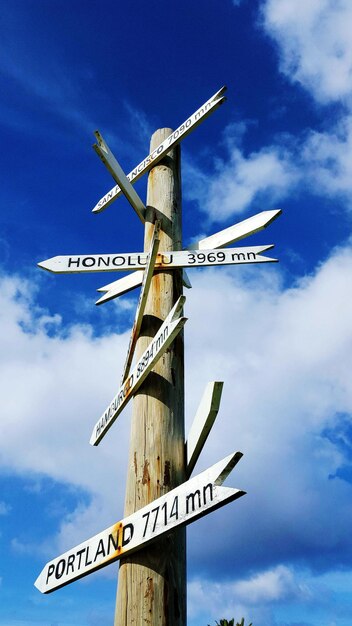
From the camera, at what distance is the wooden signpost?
2688 millimetres

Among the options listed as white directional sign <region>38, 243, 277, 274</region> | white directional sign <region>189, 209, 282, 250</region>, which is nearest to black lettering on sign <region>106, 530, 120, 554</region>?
white directional sign <region>38, 243, 277, 274</region>

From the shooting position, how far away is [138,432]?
10.7 feet

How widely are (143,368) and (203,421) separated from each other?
0.52 meters

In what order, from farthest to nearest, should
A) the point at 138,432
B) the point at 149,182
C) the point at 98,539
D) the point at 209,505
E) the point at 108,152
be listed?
the point at 149,182, the point at 108,152, the point at 138,432, the point at 98,539, the point at 209,505

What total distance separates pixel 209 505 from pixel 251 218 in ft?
7.60

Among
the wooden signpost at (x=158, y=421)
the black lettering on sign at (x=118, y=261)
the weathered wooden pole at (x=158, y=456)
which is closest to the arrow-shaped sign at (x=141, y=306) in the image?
the wooden signpost at (x=158, y=421)

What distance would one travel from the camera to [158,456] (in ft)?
10.2

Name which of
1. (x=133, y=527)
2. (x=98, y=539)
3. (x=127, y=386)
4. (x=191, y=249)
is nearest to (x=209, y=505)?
(x=133, y=527)

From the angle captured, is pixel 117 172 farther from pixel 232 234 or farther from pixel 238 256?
pixel 238 256

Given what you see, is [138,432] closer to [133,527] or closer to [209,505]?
[133,527]

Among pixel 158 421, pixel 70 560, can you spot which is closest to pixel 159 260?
pixel 158 421

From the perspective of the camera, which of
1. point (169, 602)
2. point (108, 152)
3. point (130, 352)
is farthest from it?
point (108, 152)

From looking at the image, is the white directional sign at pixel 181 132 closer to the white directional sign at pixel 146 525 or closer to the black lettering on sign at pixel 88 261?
the black lettering on sign at pixel 88 261

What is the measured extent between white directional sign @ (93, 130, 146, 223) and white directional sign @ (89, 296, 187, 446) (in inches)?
49.8
